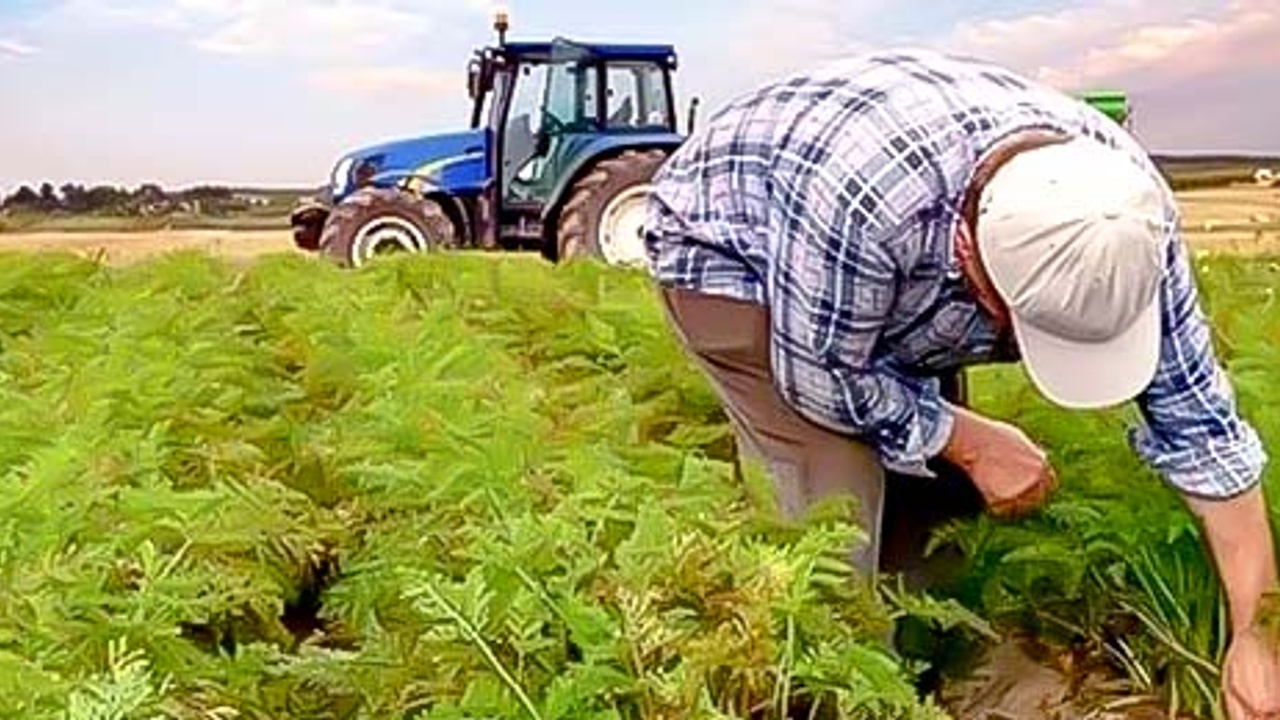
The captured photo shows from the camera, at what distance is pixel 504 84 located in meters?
10.7

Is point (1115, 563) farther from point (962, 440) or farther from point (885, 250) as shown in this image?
point (885, 250)

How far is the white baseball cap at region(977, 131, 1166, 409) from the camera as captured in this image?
2.26m

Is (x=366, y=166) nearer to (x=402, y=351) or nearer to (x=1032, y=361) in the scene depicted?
(x=402, y=351)

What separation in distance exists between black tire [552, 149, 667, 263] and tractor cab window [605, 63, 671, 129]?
40cm

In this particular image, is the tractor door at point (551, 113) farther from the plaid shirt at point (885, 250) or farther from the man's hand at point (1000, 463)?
the man's hand at point (1000, 463)

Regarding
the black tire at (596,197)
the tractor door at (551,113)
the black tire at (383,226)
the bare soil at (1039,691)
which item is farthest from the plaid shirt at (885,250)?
the black tire at (383,226)

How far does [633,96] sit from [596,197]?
0.81 m

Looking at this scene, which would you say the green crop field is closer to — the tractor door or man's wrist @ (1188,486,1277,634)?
man's wrist @ (1188,486,1277,634)

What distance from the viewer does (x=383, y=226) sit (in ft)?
36.2

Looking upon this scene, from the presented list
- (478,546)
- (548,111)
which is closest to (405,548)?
(478,546)

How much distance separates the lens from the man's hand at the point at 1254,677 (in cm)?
253

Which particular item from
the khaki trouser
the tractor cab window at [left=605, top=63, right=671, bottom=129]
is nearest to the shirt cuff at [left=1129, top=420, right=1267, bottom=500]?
the khaki trouser

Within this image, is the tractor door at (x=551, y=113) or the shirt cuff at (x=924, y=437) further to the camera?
the tractor door at (x=551, y=113)

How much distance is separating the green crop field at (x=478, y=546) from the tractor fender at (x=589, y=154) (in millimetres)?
6221
